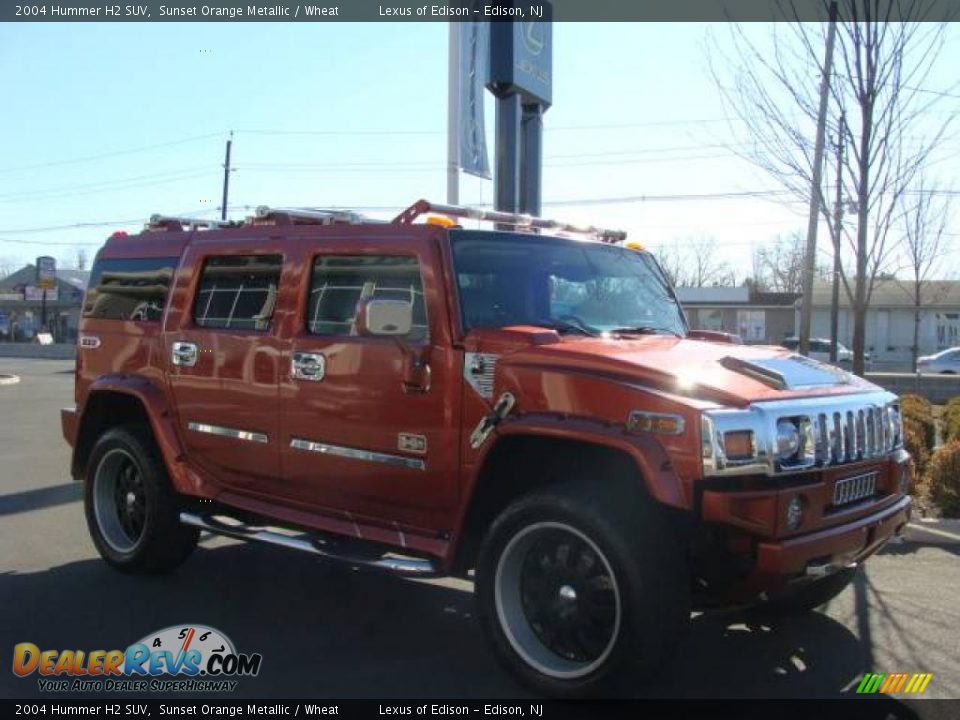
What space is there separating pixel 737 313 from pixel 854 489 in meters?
51.7

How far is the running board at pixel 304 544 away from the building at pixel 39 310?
6941cm

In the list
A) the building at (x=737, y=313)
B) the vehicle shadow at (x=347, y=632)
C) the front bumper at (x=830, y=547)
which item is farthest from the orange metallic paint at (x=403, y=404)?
the building at (x=737, y=313)

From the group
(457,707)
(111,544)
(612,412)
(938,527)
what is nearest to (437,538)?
(457,707)

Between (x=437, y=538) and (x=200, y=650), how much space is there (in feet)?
4.49

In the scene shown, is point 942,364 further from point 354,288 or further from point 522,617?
point 522,617

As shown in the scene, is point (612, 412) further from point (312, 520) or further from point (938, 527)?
point (938, 527)

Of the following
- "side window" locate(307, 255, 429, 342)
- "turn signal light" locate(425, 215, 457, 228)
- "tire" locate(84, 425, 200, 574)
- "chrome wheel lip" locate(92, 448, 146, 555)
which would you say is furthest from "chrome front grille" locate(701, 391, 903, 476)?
"chrome wheel lip" locate(92, 448, 146, 555)

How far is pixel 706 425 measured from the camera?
12.2 feet

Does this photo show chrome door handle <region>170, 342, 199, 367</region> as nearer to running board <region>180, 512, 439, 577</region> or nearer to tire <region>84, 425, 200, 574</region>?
tire <region>84, 425, 200, 574</region>

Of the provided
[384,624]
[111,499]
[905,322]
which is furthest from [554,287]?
[905,322]

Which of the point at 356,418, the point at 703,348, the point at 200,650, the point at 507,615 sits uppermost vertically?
the point at 703,348

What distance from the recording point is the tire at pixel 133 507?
236 inches

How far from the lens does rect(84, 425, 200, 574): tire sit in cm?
600

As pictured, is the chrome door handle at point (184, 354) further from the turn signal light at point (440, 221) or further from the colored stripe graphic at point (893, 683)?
the colored stripe graphic at point (893, 683)
